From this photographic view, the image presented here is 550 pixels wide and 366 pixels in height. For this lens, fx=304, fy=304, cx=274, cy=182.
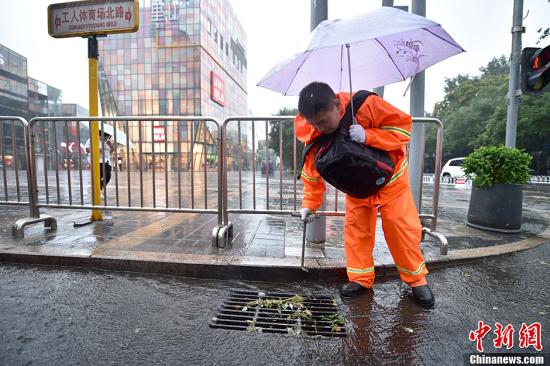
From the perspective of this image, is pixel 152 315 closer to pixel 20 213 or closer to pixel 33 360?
pixel 33 360

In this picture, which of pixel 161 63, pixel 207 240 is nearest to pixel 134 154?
pixel 207 240

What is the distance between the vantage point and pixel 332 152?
Answer: 212cm

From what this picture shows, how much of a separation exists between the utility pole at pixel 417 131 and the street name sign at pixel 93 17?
418 cm

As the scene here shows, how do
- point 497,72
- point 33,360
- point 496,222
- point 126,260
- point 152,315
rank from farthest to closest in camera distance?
point 497,72, point 496,222, point 126,260, point 152,315, point 33,360

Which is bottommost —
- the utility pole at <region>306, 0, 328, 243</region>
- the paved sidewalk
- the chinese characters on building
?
the paved sidewalk

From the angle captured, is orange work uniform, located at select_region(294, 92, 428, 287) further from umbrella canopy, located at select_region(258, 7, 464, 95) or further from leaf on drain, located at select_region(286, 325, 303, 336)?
leaf on drain, located at select_region(286, 325, 303, 336)

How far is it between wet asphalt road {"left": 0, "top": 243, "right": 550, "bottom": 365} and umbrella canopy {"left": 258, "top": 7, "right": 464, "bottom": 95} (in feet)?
6.40

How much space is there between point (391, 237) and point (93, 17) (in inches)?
190

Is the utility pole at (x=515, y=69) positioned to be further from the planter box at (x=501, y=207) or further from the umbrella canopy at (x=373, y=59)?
the umbrella canopy at (x=373, y=59)

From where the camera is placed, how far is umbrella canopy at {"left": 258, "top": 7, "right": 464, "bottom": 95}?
2586mm

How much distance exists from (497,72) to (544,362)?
62.3m

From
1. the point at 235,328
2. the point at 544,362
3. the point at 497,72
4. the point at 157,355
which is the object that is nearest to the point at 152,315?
the point at 157,355

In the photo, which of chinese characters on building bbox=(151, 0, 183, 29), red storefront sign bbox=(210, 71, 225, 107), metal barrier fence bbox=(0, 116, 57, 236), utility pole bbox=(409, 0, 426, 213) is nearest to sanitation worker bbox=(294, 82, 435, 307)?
utility pole bbox=(409, 0, 426, 213)

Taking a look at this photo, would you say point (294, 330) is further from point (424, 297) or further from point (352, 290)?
point (424, 297)
